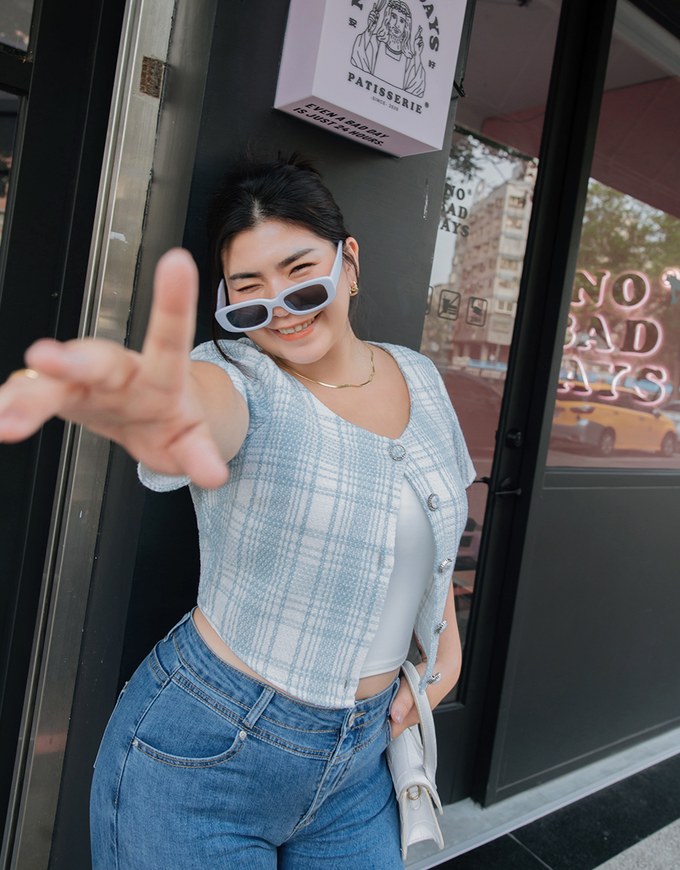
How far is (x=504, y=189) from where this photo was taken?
2637 millimetres

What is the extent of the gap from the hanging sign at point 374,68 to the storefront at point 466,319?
30mm

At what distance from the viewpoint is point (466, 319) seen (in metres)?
2.63

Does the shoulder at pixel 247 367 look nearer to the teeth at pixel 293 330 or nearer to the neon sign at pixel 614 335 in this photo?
the teeth at pixel 293 330

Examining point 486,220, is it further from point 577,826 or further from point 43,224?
point 577,826

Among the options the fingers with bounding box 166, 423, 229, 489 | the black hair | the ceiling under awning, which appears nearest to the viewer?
the fingers with bounding box 166, 423, 229, 489

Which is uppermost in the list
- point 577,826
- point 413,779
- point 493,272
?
point 493,272

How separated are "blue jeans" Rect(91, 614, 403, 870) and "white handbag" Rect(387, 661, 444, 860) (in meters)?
0.14

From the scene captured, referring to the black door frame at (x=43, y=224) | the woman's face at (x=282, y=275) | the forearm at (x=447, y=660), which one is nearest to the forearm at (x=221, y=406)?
the woman's face at (x=282, y=275)

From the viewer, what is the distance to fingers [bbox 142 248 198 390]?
0.67 m

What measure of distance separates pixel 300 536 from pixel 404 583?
23 centimetres

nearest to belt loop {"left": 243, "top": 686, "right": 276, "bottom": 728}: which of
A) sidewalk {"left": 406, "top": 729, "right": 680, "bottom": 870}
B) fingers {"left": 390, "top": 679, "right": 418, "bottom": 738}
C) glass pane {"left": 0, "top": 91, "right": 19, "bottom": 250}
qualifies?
fingers {"left": 390, "top": 679, "right": 418, "bottom": 738}

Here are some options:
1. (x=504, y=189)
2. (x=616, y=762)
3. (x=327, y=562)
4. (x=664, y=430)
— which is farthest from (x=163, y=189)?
(x=616, y=762)

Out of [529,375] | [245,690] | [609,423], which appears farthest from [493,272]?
[245,690]

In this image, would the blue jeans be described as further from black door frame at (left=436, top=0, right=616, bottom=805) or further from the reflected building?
the reflected building
